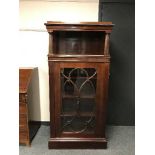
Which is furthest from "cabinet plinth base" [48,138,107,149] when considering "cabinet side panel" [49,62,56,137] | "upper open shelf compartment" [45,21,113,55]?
"upper open shelf compartment" [45,21,113,55]

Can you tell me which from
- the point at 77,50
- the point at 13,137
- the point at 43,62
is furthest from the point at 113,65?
the point at 13,137

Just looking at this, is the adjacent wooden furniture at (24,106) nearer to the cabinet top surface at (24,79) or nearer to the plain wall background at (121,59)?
the cabinet top surface at (24,79)

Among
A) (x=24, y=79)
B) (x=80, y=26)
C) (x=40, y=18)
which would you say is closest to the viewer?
(x=80, y=26)

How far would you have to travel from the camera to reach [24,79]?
2.10m

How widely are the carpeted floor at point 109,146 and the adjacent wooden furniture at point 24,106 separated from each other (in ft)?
0.40

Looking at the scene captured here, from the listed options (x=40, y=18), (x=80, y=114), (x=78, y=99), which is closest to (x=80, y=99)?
(x=78, y=99)

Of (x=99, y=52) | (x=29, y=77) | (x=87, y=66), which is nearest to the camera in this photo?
(x=87, y=66)

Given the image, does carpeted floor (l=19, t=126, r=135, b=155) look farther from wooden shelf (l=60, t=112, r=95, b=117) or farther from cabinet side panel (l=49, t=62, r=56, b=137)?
wooden shelf (l=60, t=112, r=95, b=117)

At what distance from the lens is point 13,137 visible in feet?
2.24

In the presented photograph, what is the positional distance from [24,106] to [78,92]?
0.63 metres

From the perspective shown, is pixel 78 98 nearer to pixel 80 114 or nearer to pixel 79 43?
pixel 80 114
